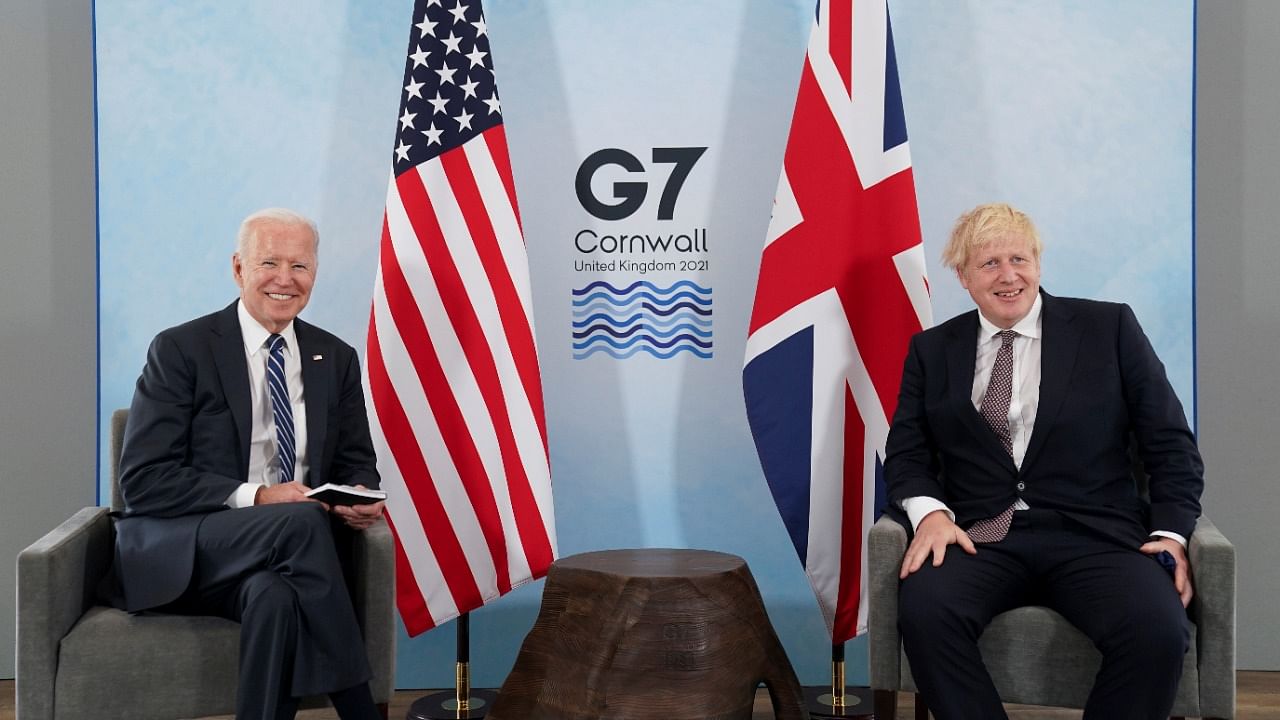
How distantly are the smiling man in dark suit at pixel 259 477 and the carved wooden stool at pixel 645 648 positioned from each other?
1.62ft

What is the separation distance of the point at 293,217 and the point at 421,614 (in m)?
1.22

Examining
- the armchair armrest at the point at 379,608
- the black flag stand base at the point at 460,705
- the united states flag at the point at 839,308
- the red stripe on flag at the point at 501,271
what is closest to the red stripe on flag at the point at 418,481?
the black flag stand base at the point at 460,705

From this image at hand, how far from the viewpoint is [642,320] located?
148 inches

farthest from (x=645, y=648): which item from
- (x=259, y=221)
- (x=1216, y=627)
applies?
(x=259, y=221)

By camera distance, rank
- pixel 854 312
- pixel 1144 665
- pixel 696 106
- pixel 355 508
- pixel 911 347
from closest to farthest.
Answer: pixel 1144 665, pixel 355 508, pixel 911 347, pixel 854 312, pixel 696 106

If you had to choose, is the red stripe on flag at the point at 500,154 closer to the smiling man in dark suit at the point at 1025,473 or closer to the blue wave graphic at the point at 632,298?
the blue wave graphic at the point at 632,298

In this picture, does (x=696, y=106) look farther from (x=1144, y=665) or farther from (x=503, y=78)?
(x=1144, y=665)

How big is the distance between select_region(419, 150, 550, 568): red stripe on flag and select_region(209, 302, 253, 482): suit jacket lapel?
690mm

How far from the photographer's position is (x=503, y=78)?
12.2 ft

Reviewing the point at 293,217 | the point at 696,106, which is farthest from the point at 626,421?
the point at 293,217

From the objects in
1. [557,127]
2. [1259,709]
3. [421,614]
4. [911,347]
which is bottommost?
[1259,709]

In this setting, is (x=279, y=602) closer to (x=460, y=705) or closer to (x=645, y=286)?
(x=460, y=705)

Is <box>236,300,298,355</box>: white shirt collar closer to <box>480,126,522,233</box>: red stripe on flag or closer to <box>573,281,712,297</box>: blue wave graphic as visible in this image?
<box>480,126,522,233</box>: red stripe on flag

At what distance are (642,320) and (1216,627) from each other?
1947 mm
